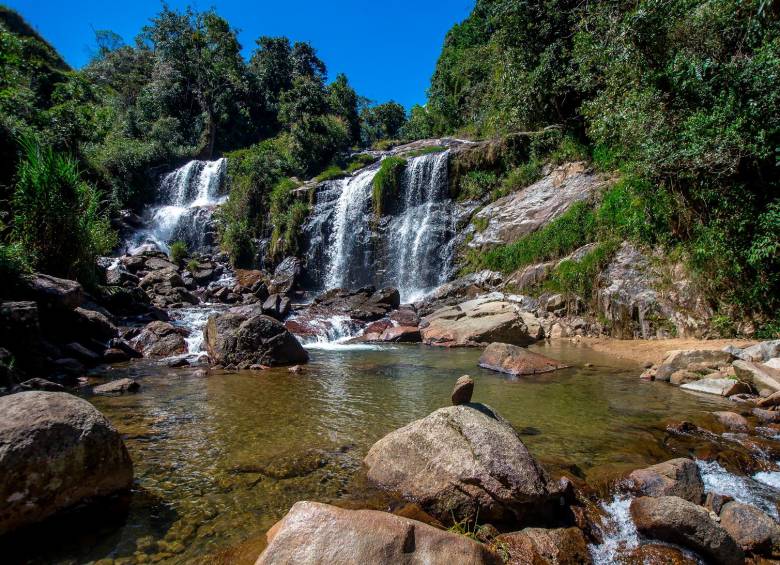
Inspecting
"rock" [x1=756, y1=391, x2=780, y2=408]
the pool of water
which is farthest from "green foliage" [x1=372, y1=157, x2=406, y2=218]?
"rock" [x1=756, y1=391, x2=780, y2=408]

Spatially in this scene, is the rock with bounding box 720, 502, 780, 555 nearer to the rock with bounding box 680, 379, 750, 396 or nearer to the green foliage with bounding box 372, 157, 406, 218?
the rock with bounding box 680, 379, 750, 396

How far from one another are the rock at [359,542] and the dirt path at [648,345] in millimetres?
9181

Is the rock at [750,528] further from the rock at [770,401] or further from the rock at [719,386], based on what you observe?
the rock at [719,386]

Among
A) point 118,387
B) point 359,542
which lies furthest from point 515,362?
point 118,387

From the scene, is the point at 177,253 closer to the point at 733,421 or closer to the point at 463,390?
the point at 463,390

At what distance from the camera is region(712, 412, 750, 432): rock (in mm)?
5582

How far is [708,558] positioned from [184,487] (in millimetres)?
4458

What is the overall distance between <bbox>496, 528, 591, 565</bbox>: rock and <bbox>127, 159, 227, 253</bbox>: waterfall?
29758 mm

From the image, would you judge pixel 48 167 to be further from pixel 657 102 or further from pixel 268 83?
pixel 268 83

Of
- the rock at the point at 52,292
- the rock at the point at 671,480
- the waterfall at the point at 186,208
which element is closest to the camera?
the rock at the point at 671,480

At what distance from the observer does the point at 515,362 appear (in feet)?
31.3

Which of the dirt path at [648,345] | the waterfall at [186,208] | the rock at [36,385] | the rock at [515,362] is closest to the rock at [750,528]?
the rock at [515,362]

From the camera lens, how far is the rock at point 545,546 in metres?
3.14

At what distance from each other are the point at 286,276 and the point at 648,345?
1895 centimetres
